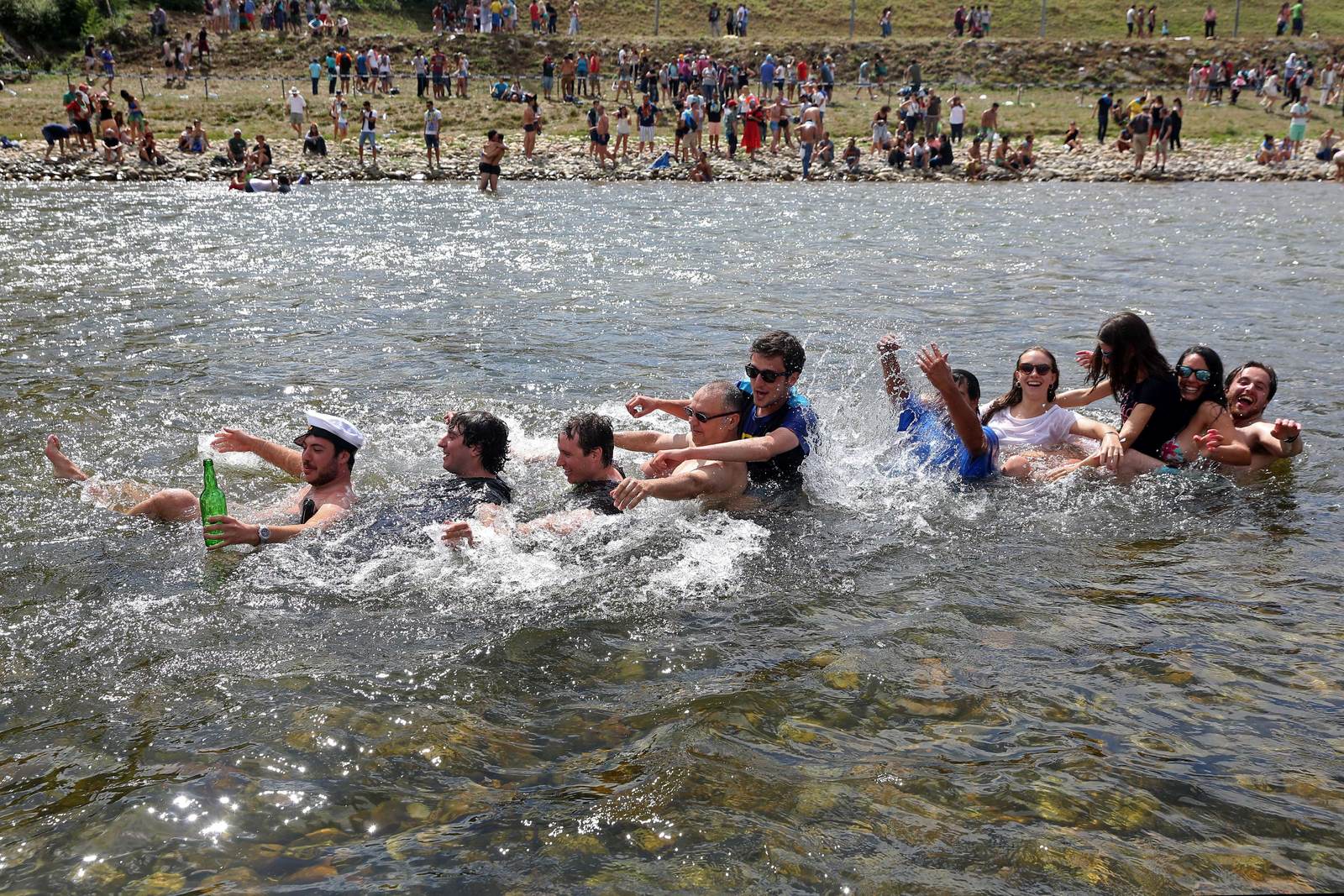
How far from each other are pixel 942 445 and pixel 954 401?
3.37ft

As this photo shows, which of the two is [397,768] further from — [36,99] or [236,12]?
[236,12]

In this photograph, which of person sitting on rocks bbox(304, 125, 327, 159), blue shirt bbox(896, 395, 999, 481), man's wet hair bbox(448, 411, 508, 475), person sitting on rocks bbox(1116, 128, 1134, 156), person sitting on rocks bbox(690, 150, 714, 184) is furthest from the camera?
person sitting on rocks bbox(1116, 128, 1134, 156)

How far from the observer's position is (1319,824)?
4.19 metres

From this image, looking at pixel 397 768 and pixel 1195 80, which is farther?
pixel 1195 80

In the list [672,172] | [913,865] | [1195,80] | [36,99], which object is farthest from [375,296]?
[1195,80]

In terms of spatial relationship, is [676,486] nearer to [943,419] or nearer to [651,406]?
[651,406]

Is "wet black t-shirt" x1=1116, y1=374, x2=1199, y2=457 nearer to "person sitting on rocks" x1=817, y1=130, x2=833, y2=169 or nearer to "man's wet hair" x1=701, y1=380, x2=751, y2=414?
"man's wet hair" x1=701, y1=380, x2=751, y2=414

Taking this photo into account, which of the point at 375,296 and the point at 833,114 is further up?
the point at 833,114

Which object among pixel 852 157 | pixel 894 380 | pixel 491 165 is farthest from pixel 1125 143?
pixel 894 380

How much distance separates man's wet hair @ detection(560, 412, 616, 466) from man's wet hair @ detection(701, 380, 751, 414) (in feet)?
2.66

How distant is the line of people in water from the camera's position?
23.3 ft

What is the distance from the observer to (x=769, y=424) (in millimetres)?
7914

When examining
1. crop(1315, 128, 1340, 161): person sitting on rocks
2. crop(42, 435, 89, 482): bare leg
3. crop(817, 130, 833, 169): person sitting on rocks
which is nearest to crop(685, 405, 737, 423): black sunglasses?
crop(42, 435, 89, 482): bare leg

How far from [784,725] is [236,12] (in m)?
53.1
